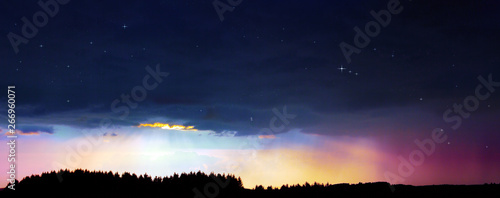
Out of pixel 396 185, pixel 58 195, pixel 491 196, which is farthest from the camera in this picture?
pixel 396 185

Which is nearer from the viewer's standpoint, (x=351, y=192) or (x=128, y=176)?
(x=351, y=192)

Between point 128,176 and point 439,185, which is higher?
point 128,176

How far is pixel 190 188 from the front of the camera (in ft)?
62.1

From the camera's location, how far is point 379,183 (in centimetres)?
1902

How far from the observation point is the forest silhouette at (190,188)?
17.5 metres

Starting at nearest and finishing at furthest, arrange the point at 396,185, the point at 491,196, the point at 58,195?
the point at 491,196, the point at 58,195, the point at 396,185

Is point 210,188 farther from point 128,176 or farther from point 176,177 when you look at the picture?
point 128,176

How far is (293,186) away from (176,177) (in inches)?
206

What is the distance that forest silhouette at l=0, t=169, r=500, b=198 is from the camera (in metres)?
17.5

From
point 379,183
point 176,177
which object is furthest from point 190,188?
point 379,183

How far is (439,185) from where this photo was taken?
1992 centimetres

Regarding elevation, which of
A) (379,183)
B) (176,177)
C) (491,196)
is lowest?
(491,196)

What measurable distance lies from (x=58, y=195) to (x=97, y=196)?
7.57 feet

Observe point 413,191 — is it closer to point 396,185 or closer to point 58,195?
point 396,185
